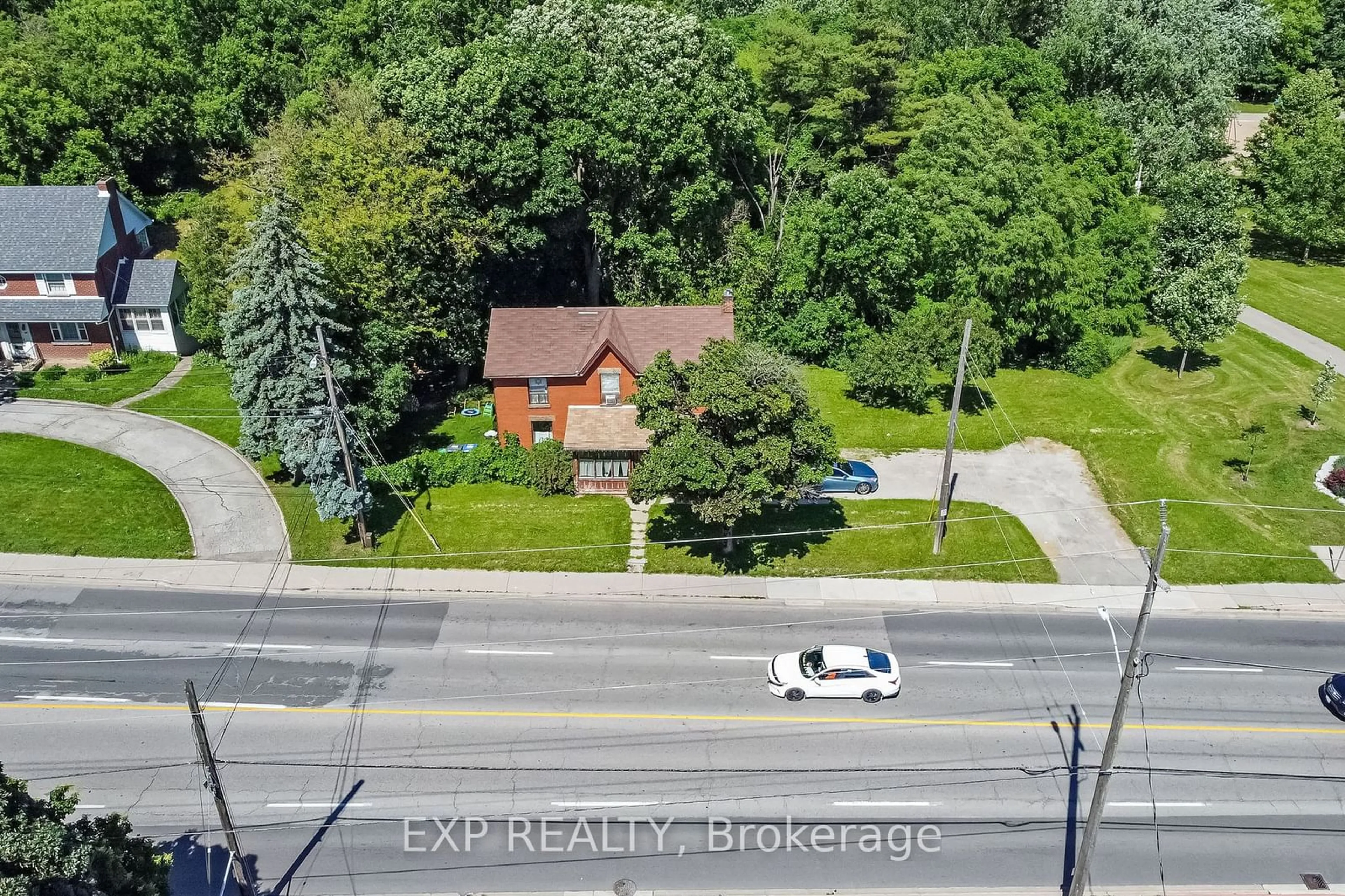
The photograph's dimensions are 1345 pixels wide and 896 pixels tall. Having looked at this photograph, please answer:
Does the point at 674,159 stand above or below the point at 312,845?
above

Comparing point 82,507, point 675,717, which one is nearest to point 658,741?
point 675,717

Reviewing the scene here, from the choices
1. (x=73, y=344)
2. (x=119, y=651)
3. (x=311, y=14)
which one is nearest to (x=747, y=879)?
(x=119, y=651)

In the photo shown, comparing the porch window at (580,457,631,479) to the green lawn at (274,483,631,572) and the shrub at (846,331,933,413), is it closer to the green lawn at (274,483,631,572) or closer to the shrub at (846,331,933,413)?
the green lawn at (274,483,631,572)

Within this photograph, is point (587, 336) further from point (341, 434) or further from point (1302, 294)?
point (1302, 294)

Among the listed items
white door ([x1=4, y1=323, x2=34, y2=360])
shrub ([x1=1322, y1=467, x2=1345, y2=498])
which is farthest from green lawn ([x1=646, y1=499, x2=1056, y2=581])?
white door ([x1=4, y1=323, x2=34, y2=360])

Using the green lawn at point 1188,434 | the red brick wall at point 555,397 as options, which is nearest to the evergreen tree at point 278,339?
the red brick wall at point 555,397
